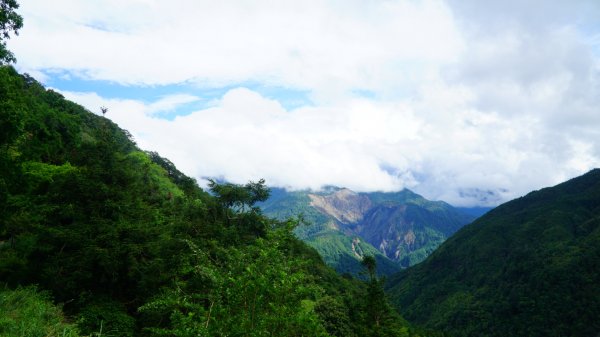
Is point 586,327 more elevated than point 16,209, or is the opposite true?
point 16,209

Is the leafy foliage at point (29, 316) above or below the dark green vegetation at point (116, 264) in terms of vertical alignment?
below

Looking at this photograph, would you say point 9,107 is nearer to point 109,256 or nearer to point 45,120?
point 109,256

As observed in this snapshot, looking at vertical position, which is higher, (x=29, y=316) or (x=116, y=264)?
(x=116, y=264)

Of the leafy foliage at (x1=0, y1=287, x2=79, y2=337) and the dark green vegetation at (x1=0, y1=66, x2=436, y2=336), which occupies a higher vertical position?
the dark green vegetation at (x1=0, y1=66, x2=436, y2=336)

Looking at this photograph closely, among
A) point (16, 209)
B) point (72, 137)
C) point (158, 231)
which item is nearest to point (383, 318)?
point (158, 231)

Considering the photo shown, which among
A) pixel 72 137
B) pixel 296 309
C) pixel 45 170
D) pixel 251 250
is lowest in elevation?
pixel 296 309

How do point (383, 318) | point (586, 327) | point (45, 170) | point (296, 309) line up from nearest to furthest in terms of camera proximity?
point (296, 309) < point (45, 170) < point (383, 318) < point (586, 327)

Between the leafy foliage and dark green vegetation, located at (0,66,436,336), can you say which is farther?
the leafy foliage

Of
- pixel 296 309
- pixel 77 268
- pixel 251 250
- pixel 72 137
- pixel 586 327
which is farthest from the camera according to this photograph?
pixel 586 327

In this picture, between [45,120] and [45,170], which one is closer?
[45,170]

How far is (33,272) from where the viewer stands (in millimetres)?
21578

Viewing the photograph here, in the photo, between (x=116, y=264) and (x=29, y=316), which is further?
(x=116, y=264)

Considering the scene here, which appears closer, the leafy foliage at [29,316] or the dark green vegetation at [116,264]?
the dark green vegetation at [116,264]

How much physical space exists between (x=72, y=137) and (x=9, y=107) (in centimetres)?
5061
